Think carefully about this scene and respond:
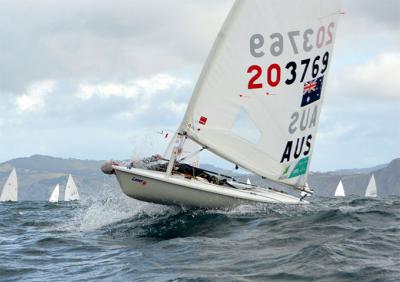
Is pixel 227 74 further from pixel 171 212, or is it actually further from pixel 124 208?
pixel 124 208

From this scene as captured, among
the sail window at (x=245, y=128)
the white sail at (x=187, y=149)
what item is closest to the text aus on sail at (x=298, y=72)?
the sail window at (x=245, y=128)

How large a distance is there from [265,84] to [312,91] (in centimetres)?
164

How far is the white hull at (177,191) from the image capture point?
14.9 m

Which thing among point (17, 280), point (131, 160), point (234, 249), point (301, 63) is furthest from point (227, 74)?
point (17, 280)

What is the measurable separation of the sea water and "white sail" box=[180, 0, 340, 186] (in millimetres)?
1616

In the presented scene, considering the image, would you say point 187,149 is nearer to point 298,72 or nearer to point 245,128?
point 245,128

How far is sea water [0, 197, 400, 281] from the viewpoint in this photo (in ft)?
33.2

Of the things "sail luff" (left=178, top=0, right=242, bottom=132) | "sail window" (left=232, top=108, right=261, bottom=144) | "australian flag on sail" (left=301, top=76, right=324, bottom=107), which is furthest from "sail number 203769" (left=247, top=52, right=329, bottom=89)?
"sail luff" (left=178, top=0, right=242, bottom=132)

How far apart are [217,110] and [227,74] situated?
36.3 inches

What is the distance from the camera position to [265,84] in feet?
51.9

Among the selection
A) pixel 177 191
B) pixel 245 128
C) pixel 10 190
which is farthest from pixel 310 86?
pixel 10 190

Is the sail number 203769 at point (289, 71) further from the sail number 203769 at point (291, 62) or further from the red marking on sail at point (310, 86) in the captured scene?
the red marking on sail at point (310, 86)

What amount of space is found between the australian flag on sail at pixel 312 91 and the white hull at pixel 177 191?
293 cm

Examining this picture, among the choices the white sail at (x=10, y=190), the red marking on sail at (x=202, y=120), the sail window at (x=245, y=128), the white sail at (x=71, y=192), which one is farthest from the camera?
the white sail at (x=71, y=192)
